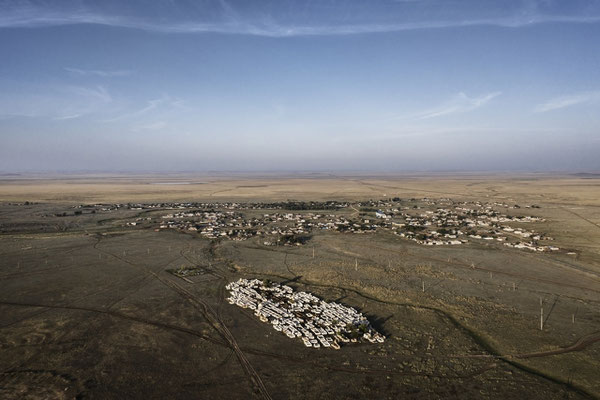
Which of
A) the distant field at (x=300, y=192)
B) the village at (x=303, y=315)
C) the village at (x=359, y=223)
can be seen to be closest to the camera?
the village at (x=303, y=315)

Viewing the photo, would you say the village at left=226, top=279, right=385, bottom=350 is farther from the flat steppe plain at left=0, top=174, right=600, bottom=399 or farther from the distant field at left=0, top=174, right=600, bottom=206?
the distant field at left=0, top=174, right=600, bottom=206

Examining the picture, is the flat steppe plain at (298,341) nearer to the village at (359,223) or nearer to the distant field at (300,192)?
the village at (359,223)

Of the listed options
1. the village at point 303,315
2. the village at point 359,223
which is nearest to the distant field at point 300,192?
the village at point 359,223

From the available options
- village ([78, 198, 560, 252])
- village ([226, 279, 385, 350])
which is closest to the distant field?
village ([78, 198, 560, 252])

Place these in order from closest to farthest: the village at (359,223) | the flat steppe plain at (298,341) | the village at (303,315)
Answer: the flat steppe plain at (298,341) → the village at (303,315) → the village at (359,223)

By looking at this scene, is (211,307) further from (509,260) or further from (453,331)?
(509,260)

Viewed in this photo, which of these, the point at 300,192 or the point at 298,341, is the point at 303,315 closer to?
the point at 298,341
